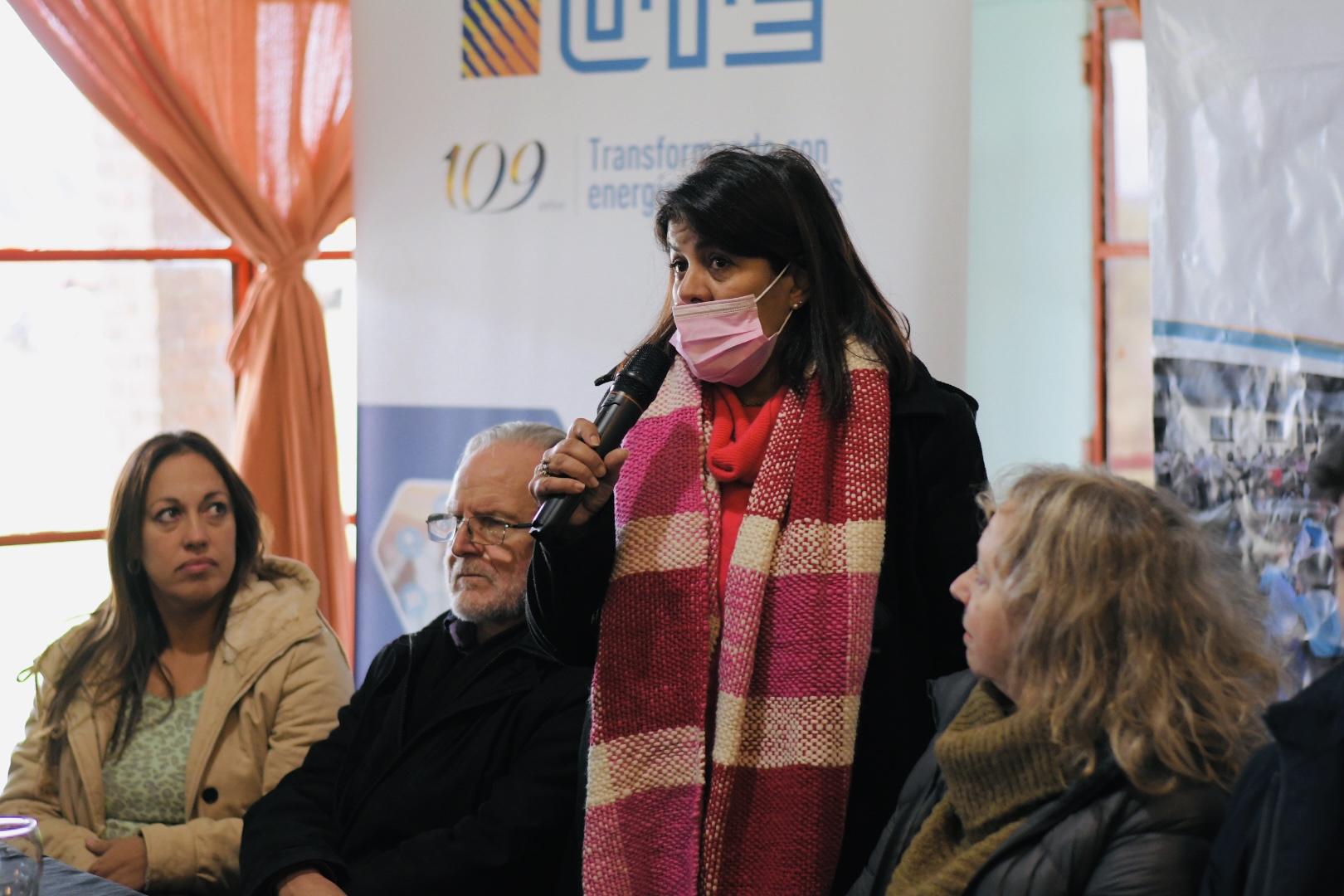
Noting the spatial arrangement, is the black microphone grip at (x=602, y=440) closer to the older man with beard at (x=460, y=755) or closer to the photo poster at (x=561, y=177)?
the older man with beard at (x=460, y=755)

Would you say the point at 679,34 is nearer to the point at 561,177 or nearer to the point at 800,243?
the point at 561,177

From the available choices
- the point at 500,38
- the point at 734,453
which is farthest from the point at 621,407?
the point at 500,38

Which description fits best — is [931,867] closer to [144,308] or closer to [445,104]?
[445,104]

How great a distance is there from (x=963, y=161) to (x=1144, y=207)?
4.19 feet

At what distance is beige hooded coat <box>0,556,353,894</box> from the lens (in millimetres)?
2850

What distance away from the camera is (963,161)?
3217 millimetres

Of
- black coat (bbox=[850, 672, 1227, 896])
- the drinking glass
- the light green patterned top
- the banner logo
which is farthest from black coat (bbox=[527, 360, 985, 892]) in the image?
the banner logo

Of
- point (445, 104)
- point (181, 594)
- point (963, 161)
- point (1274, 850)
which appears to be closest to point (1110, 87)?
point (963, 161)

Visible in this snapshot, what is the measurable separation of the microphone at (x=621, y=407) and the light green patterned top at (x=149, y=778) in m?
1.38

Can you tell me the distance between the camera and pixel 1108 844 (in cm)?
155

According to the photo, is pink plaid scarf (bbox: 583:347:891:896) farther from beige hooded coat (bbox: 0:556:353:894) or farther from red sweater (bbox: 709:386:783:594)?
beige hooded coat (bbox: 0:556:353:894)

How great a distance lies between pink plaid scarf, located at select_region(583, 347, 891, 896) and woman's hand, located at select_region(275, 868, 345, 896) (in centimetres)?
55

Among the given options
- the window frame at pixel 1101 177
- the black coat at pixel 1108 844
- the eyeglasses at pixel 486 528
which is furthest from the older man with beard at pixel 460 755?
the window frame at pixel 1101 177

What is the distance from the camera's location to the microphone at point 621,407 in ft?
5.82
